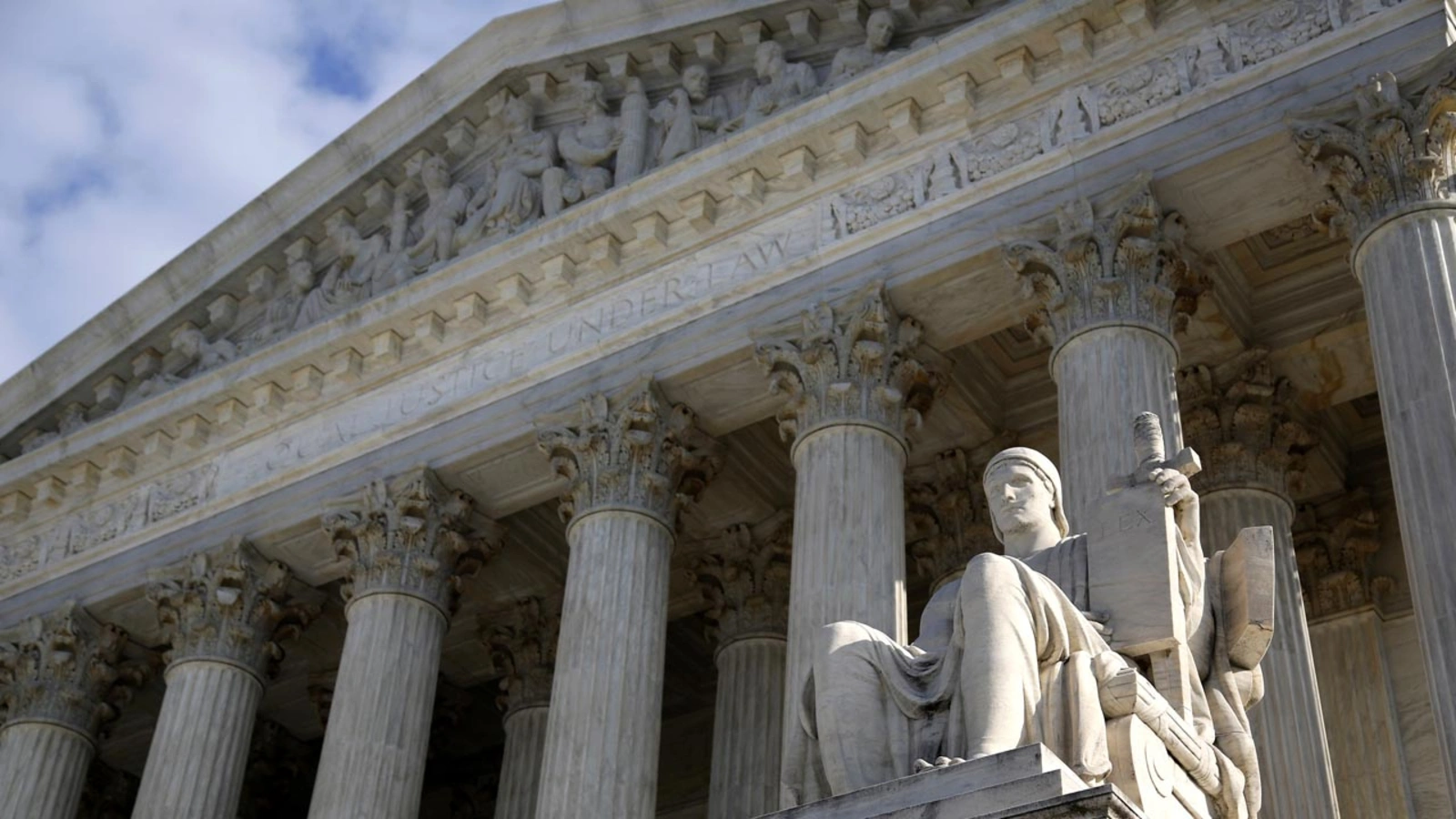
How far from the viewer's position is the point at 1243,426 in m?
18.0

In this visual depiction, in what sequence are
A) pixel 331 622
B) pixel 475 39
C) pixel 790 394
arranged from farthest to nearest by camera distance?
1. pixel 331 622
2. pixel 475 39
3. pixel 790 394

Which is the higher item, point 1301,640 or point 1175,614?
point 1301,640

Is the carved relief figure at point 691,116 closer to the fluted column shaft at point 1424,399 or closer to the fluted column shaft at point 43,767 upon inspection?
the fluted column shaft at point 1424,399

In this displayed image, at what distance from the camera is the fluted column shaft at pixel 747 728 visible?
19.6m

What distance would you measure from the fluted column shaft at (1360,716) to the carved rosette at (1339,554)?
0.19 m

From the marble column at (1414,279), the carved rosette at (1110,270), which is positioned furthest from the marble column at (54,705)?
the marble column at (1414,279)

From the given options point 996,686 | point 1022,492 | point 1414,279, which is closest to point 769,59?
point 1414,279

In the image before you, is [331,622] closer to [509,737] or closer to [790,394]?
[509,737]

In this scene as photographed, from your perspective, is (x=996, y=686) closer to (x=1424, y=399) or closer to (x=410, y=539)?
(x=1424, y=399)

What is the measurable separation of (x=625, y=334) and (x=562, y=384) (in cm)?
84

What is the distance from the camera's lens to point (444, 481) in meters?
20.2

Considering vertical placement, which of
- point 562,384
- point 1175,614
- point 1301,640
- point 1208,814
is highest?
point 562,384

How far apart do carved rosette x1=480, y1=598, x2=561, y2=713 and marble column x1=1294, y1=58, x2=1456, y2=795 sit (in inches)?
428

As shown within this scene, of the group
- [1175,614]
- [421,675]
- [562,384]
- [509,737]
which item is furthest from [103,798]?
[1175,614]
